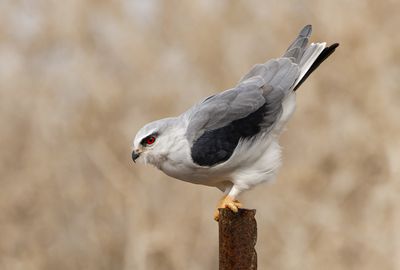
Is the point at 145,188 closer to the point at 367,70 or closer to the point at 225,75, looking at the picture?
the point at 225,75

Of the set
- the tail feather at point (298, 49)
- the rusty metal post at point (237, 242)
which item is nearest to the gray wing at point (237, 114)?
the tail feather at point (298, 49)

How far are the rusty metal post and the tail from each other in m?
1.36

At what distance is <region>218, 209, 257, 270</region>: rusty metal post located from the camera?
2.94m

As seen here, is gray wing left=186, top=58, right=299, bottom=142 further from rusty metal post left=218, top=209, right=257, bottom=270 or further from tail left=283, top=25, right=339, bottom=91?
rusty metal post left=218, top=209, right=257, bottom=270

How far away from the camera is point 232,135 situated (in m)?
3.91

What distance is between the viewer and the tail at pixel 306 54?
4173 millimetres

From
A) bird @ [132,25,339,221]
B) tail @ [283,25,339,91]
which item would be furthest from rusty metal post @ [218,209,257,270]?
tail @ [283,25,339,91]

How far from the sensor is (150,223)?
758cm

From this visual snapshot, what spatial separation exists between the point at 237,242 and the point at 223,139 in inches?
38.7

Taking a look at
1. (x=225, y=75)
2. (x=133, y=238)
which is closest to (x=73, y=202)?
(x=133, y=238)

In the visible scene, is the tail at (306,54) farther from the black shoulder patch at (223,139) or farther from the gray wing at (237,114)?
the black shoulder patch at (223,139)

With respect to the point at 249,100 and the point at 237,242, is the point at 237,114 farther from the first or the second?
the point at 237,242

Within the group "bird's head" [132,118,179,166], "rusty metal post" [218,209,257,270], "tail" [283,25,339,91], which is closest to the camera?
"rusty metal post" [218,209,257,270]

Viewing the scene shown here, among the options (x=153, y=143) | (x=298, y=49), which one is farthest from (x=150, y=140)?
(x=298, y=49)
